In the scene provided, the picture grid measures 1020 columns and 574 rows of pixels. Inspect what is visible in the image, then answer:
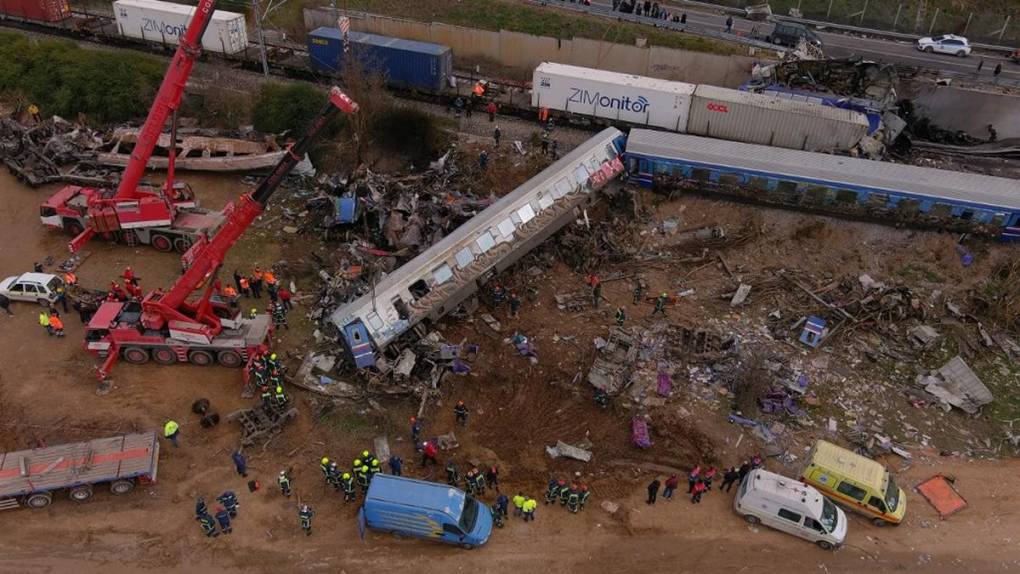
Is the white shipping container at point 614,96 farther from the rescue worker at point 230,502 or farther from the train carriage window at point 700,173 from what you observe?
the rescue worker at point 230,502

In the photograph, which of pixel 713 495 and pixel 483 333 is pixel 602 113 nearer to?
pixel 483 333

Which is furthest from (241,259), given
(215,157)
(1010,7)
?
(1010,7)

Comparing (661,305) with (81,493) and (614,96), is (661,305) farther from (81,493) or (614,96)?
(81,493)

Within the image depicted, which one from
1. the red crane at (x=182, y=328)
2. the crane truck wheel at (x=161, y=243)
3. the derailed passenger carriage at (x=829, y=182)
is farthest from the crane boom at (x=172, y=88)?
the derailed passenger carriage at (x=829, y=182)

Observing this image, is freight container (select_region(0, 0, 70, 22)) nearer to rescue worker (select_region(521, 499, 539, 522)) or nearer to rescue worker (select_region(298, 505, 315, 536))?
rescue worker (select_region(298, 505, 315, 536))

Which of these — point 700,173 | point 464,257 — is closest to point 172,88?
point 464,257
